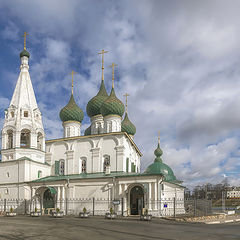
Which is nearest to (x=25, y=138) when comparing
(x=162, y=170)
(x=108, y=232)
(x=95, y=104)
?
(x=95, y=104)

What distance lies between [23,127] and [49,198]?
6.64 metres

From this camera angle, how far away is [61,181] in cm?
2622

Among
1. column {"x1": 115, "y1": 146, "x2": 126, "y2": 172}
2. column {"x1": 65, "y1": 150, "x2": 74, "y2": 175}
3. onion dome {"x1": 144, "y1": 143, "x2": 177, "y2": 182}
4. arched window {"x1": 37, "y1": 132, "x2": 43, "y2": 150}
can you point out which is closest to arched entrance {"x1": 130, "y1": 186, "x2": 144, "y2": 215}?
column {"x1": 115, "y1": 146, "x2": 126, "y2": 172}

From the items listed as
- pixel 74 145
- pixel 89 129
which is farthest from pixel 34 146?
pixel 89 129

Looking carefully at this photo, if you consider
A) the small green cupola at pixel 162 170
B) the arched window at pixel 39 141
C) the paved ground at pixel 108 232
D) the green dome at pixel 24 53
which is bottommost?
the paved ground at pixel 108 232

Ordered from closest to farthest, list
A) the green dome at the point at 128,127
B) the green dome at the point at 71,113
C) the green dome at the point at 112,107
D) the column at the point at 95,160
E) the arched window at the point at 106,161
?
1. the arched window at the point at 106,161
2. the column at the point at 95,160
3. the green dome at the point at 112,107
4. the green dome at the point at 71,113
5. the green dome at the point at 128,127

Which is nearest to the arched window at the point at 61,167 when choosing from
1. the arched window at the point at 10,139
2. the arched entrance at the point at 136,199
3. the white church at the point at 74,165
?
the white church at the point at 74,165

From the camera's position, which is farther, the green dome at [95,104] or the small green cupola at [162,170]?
the small green cupola at [162,170]

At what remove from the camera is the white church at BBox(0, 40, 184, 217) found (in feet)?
81.5

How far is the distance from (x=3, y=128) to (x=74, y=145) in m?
6.60

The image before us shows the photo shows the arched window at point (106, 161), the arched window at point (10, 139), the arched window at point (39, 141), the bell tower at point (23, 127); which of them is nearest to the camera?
the bell tower at point (23, 127)

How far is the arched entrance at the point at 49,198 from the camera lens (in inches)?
1023

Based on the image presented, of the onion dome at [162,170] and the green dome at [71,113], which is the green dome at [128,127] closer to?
the onion dome at [162,170]

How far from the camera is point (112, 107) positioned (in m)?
30.4
